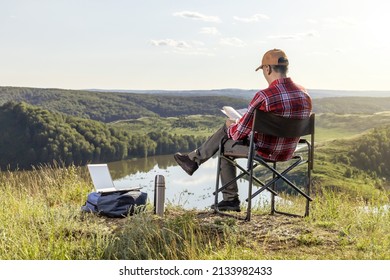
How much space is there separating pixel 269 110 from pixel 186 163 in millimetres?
851

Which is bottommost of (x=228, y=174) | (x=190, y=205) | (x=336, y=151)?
(x=336, y=151)

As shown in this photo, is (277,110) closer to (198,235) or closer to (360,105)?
(198,235)

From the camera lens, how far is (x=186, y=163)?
4523 millimetres

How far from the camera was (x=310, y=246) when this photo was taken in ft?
11.9

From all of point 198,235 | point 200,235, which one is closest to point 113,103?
point 198,235

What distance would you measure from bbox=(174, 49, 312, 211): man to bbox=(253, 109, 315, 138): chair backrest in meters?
0.05

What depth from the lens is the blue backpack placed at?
4496 mm

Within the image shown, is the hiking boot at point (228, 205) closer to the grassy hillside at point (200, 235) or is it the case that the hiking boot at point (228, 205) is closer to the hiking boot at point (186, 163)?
the grassy hillside at point (200, 235)

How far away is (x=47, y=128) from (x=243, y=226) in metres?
47.7

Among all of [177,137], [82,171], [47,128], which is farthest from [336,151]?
[82,171]

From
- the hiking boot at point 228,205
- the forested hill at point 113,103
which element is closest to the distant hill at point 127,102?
the forested hill at point 113,103

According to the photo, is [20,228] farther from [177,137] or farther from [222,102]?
[222,102]

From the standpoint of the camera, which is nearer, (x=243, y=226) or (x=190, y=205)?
(x=243, y=226)

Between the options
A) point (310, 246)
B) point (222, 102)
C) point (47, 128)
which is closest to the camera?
point (310, 246)
